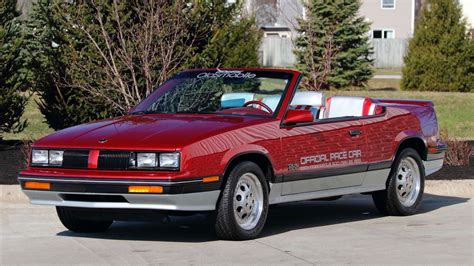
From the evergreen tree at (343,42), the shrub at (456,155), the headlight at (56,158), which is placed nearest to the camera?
the headlight at (56,158)

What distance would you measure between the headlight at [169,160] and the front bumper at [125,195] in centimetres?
17

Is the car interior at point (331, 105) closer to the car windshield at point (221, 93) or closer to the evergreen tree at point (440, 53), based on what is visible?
the car windshield at point (221, 93)

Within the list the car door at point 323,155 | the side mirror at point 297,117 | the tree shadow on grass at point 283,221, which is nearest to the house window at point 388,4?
the tree shadow on grass at point 283,221

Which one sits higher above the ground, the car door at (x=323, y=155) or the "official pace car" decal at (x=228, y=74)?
the "official pace car" decal at (x=228, y=74)

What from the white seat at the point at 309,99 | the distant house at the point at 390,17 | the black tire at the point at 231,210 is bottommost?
the black tire at the point at 231,210

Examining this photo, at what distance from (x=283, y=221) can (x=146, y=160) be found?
8.14 ft

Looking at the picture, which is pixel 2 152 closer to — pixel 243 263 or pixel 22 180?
pixel 22 180

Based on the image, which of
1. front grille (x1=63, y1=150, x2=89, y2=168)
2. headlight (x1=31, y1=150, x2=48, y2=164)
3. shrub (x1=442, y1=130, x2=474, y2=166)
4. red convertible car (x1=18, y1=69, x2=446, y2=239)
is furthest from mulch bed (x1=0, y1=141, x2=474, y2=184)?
front grille (x1=63, y1=150, x2=89, y2=168)

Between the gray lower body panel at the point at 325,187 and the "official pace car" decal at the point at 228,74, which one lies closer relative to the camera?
the gray lower body panel at the point at 325,187

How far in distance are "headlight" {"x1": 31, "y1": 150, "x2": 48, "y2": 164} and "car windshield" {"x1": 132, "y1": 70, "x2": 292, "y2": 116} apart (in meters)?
1.37

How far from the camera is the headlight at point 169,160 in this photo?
29.1 ft

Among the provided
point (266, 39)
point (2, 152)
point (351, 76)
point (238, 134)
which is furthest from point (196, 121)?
point (266, 39)

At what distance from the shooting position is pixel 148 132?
30.5 ft

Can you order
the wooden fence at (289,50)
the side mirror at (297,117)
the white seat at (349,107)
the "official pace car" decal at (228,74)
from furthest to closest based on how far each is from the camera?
Answer: 1. the wooden fence at (289,50)
2. the white seat at (349,107)
3. the "official pace car" decal at (228,74)
4. the side mirror at (297,117)
